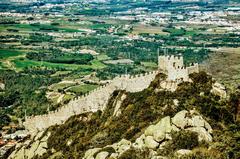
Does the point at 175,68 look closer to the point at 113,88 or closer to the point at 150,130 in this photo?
the point at 113,88

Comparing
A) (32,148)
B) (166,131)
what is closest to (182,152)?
(166,131)

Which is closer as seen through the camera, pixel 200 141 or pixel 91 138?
pixel 200 141

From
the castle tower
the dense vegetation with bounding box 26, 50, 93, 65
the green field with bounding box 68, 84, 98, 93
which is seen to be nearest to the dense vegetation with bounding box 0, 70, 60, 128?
the green field with bounding box 68, 84, 98, 93

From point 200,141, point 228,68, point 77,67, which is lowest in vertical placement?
point 77,67

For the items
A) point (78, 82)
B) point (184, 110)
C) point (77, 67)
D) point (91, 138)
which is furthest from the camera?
point (77, 67)

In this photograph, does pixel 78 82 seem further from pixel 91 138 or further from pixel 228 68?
pixel 91 138

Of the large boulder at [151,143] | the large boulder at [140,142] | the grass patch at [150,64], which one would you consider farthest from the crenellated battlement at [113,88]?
the grass patch at [150,64]

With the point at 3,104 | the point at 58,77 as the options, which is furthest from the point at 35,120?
the point at 58,77

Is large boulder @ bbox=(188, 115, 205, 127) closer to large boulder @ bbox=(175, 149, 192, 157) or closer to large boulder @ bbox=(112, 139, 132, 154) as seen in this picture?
large boulder @ bbox=(175, 149, 192, 157)
